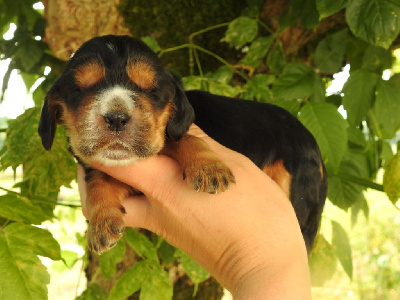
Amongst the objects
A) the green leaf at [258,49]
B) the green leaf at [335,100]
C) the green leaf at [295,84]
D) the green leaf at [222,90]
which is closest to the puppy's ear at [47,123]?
the green leaf at [222,90]

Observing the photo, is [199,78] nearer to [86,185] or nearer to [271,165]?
[271,165]

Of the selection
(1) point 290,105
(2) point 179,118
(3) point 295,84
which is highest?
(3) point 295,84

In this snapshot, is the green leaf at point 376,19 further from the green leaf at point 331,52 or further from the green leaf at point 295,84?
the green leaf at point 331,52

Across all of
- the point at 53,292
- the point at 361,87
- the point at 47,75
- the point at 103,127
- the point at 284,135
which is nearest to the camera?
the point at 103,127

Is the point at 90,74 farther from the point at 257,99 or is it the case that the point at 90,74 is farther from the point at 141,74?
the point at 257,99

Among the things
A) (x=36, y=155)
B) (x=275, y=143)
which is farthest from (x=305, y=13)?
(x=36, y=155)

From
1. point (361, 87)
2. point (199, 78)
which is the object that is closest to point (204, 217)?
point (199, 78)

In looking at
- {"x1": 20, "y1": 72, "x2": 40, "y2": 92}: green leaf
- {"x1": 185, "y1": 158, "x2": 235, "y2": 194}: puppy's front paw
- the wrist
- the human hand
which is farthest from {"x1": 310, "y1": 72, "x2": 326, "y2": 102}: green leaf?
{"x1": 20, "y1": 72, "x2": 40, "y2": 92}: green leaf

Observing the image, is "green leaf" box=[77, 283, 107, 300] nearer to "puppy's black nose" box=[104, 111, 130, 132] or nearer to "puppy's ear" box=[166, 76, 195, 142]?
"puppy's ear" box=[166, 76, 195, 142]
